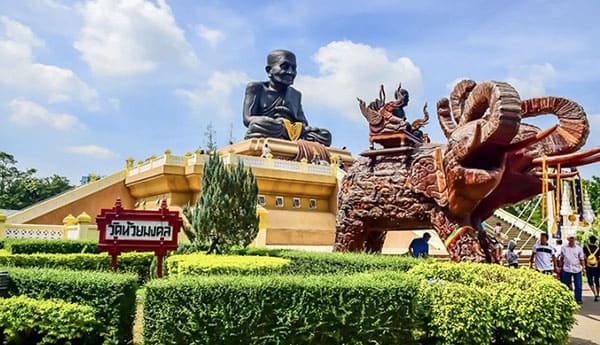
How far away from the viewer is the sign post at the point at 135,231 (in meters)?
7.95

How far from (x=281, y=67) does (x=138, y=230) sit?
22.4 m

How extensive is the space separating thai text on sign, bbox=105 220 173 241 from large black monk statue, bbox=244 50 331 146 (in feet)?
65.2

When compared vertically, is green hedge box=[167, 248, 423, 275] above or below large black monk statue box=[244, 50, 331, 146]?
below

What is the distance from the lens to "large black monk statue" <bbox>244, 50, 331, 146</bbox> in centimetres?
2873

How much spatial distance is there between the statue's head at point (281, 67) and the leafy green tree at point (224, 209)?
18.6 m

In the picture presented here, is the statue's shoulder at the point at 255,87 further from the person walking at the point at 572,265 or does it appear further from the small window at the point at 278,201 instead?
the person walking at the point at 572,265

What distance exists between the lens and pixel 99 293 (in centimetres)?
530

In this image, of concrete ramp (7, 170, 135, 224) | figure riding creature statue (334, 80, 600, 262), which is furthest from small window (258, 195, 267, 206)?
figure riding creature statue (334, 80, 600, 262)

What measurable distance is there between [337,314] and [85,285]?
2.58 m

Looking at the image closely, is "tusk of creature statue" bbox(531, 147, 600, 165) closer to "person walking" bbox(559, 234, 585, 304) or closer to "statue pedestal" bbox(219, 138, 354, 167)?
"person walking" bbox(559, 234, 585, 304)

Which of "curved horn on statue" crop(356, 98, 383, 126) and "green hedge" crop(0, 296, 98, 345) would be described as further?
"curved horn on statue" crop(356, 98, 383, 126)

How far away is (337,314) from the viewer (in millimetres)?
5109

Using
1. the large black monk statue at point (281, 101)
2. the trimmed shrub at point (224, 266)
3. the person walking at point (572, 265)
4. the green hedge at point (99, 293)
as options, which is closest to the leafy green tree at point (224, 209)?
the trimmed shrub at point (224, 266)

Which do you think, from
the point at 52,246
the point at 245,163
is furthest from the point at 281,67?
the point at 52,246
